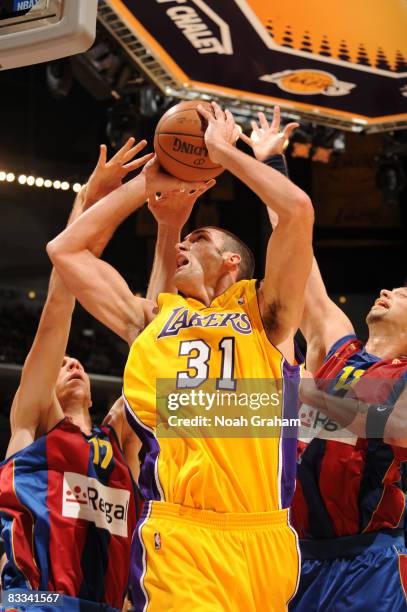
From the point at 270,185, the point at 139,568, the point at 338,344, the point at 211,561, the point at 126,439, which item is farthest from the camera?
the point at 126,439

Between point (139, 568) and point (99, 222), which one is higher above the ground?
point (99, 222)

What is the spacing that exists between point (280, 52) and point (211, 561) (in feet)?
16.5

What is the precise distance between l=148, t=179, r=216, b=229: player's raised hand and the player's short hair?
0.28 m

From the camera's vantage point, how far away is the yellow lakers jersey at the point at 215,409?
290 centimetres

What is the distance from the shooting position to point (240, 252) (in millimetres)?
3518

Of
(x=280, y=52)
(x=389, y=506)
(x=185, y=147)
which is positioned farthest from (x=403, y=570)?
(x=280, y=52)

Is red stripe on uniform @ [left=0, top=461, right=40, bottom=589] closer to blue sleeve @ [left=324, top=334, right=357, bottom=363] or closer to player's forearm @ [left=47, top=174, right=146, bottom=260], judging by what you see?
player's forearm @ [left=47, top=174, right=146, bottom=260]

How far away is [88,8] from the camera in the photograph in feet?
8.28

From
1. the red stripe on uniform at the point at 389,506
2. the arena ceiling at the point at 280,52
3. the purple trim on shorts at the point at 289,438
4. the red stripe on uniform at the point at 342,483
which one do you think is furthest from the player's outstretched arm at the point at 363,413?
the arena ceiling at the point at 280,52

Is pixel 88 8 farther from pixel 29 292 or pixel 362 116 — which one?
pixel 29 292

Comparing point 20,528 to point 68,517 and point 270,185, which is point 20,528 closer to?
point 68,517

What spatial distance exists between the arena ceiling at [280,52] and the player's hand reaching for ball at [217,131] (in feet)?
9.51

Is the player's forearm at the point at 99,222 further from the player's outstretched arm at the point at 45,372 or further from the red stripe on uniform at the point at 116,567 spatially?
the red stripe on uniform at the point at 116,567

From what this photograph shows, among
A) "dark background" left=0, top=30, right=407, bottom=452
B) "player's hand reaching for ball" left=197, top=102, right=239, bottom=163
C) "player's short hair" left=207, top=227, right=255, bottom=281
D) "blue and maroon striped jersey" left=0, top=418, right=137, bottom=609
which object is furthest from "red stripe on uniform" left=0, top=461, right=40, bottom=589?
"dark background" left=0, top=30, right=407, bottom=452
